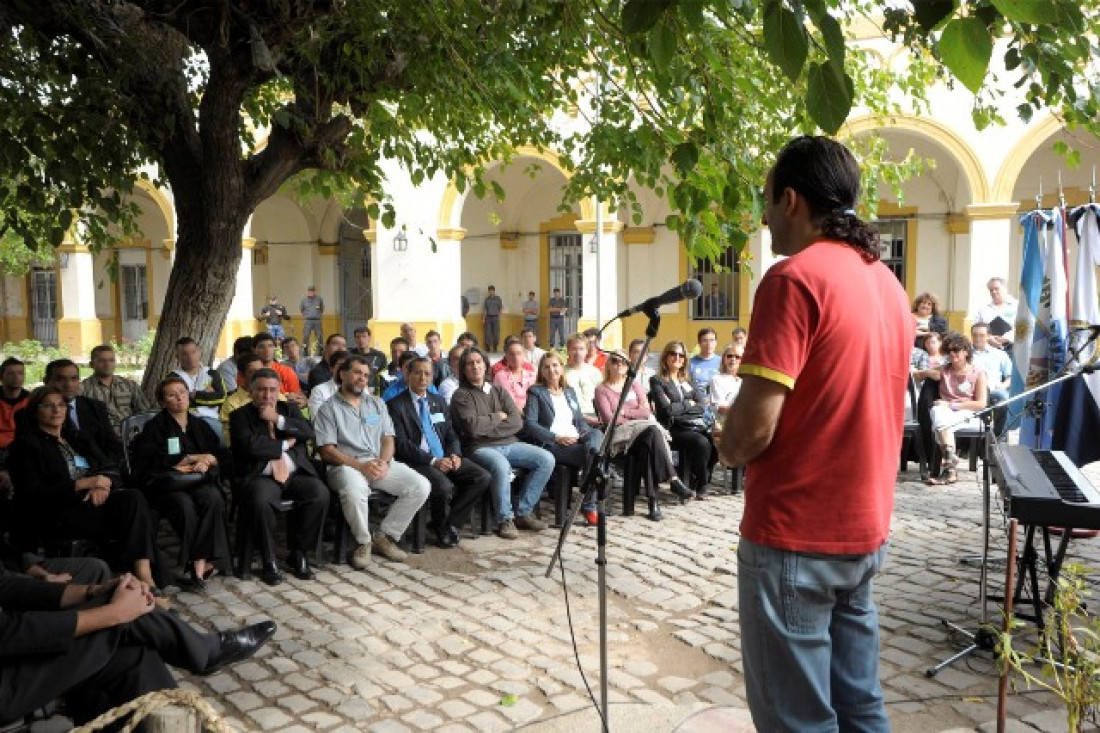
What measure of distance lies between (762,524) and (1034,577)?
9.53 ft

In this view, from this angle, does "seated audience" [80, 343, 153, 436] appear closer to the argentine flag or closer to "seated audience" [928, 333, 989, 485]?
the argentine flag

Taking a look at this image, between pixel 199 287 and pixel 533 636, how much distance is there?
4373mm

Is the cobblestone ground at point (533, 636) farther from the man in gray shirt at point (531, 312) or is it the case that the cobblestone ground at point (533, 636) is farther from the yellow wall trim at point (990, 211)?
the man in gray shirt at point (531, 312)

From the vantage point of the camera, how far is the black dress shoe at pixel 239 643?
153 inches

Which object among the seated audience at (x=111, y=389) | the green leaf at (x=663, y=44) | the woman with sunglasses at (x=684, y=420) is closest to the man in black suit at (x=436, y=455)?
the woman with sunglasses at (x=684, y=420)

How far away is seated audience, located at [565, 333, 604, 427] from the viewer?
8633 mm

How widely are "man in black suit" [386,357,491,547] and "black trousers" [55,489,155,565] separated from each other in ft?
6.12

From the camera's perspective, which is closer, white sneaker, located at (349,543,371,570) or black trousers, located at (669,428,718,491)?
white sneaker, located at (349,543,371,570)

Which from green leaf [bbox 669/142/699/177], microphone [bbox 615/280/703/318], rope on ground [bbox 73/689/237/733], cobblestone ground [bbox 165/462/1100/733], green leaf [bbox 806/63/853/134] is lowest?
cobblestone ground [bbox 165/462/1100/733]

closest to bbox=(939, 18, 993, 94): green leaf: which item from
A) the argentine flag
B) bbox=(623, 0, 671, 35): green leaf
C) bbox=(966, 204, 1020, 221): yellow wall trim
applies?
bbox=(623, 0, 671, 35): green leaf

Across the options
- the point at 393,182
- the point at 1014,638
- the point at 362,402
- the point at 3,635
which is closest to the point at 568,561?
the point at 362,402

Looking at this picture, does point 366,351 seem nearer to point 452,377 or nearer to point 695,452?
point 452,377

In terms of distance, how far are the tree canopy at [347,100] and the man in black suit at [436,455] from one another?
1.45 m

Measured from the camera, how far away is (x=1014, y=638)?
438 centimetres
